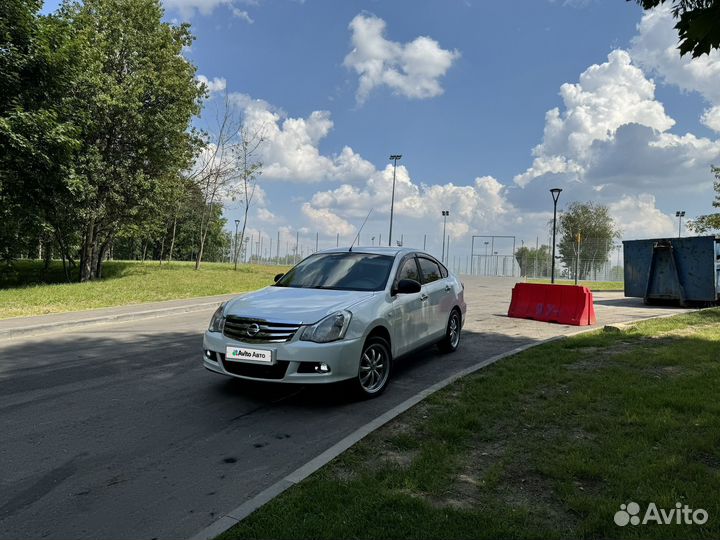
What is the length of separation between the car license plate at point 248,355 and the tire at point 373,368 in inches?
38.5

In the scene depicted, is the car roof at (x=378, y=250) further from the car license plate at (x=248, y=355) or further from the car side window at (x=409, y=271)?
the car license plate at (x=248, y=355)

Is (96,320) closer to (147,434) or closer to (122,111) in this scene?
(147,434)

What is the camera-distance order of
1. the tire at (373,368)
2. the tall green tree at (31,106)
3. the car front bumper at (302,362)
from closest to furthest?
the car front bumper at (302,362), the tire at (373,368), the tall green tree at (31,106)

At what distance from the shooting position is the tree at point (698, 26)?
12.7 feet

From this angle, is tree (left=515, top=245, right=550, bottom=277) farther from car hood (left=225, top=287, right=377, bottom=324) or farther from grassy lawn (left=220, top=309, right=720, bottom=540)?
car hood (left=225, top=287, right=377, bottom=324)

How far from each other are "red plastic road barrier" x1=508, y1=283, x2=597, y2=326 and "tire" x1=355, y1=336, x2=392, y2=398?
7.06 meters

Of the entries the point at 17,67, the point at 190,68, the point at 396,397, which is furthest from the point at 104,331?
the point at 190,68

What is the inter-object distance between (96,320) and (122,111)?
12229 mm

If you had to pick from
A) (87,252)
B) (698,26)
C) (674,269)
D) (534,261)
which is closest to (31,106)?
(87,252)

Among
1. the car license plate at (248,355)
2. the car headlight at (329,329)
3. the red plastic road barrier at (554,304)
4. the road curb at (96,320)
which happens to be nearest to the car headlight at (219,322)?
the car license plate at (248,355)

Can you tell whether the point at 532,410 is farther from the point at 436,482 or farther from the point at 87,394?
the point at 87,394

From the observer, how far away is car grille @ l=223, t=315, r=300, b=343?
4.77 m

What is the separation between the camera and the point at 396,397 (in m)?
5.46

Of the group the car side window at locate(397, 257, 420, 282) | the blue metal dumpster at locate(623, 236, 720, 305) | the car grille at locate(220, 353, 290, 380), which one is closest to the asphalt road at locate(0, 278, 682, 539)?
the car grille at locate(220, 353, 290, 380)
